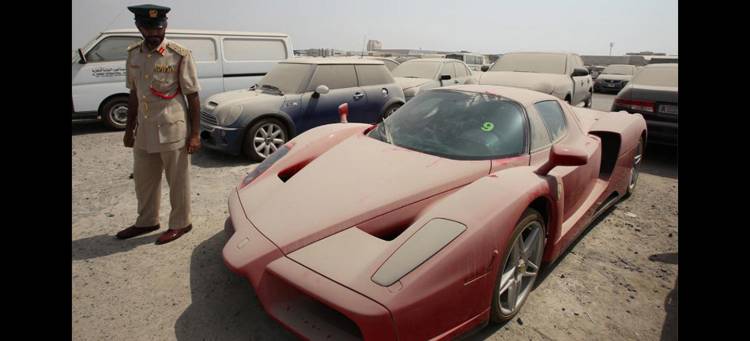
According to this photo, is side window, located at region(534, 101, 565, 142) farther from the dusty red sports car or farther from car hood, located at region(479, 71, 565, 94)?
car hood, located at region(479, 71, 565, 94)

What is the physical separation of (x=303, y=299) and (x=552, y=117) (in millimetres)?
2459

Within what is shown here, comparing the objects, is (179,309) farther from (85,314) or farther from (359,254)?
(359,254)

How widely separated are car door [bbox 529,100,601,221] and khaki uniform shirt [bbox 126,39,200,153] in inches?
104

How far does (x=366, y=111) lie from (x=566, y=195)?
4214 millimetres

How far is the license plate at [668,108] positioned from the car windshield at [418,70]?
4555 mm

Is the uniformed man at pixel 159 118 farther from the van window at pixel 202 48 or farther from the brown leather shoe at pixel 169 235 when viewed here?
the van window at pixel 202 48

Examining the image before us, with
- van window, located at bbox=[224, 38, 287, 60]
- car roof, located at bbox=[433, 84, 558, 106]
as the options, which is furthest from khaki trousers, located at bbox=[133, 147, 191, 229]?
van window, located at bbox=[224, 38, 287, 60]

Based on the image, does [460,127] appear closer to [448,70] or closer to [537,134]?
[537,134]

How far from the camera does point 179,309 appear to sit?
7.80ft

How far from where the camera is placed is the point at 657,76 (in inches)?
250

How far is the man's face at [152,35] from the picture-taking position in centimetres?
297

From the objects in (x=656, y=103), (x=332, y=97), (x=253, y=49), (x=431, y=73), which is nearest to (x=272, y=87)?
(x=332, y=97)
